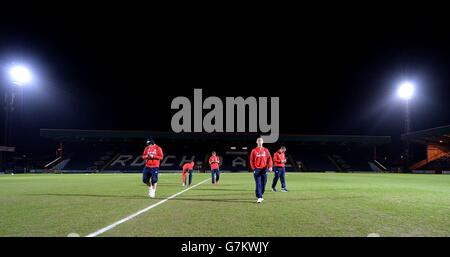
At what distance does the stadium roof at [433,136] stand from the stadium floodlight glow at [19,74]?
52303mm

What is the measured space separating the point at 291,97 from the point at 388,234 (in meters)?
52.3

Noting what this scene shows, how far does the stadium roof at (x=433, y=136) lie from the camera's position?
148 feet

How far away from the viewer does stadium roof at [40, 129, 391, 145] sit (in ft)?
180

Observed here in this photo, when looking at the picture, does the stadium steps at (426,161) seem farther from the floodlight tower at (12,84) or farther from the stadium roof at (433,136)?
the floodlight tower at (12,84)

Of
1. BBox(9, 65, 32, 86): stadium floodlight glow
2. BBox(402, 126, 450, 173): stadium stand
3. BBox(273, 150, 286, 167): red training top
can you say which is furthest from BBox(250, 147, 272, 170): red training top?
BBox(402, 126, 450, 173): stadium stand

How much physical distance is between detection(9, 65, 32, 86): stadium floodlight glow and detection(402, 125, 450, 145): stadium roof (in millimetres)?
52303

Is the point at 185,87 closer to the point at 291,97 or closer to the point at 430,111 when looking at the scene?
the point at 291,97

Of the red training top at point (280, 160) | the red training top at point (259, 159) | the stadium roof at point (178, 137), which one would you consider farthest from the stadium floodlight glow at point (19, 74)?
the red training top at point (259, 159)

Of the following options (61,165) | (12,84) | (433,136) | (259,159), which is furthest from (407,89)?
(61,165)

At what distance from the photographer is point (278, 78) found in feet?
175

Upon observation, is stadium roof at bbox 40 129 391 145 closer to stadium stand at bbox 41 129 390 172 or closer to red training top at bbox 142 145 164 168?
stadium stand at bbox 41 129 390 172
